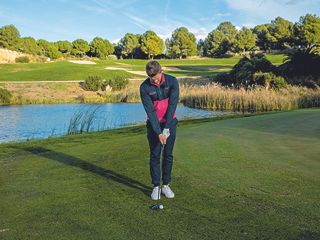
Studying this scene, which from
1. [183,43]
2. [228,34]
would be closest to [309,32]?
[228,34]

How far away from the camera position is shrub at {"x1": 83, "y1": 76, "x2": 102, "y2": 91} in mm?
47188

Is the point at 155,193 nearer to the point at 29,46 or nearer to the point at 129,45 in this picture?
the point at 29,46

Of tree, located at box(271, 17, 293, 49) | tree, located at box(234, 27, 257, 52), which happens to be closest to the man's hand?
tree, located at box(271, 17, 293, 49)

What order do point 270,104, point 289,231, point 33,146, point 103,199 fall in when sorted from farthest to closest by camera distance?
point 270,104, point 33,146, point 103,199, point 289,231

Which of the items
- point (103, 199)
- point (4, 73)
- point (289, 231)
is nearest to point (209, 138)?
point (103, 199)

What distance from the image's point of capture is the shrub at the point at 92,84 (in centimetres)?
4719

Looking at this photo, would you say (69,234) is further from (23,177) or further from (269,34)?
(269,34)

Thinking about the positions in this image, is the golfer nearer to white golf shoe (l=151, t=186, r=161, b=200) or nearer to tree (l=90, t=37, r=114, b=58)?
white golf shoe (l=151, t=186, r=161, b=200)

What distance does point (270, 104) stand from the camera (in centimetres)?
2938

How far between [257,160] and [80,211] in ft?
13.5

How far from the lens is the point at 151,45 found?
119m

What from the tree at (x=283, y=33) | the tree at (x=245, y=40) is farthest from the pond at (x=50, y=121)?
the tree at (x=245, y=40)

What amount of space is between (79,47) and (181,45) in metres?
32.9

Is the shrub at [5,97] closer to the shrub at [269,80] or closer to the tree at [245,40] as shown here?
the shrub at [269,80]
